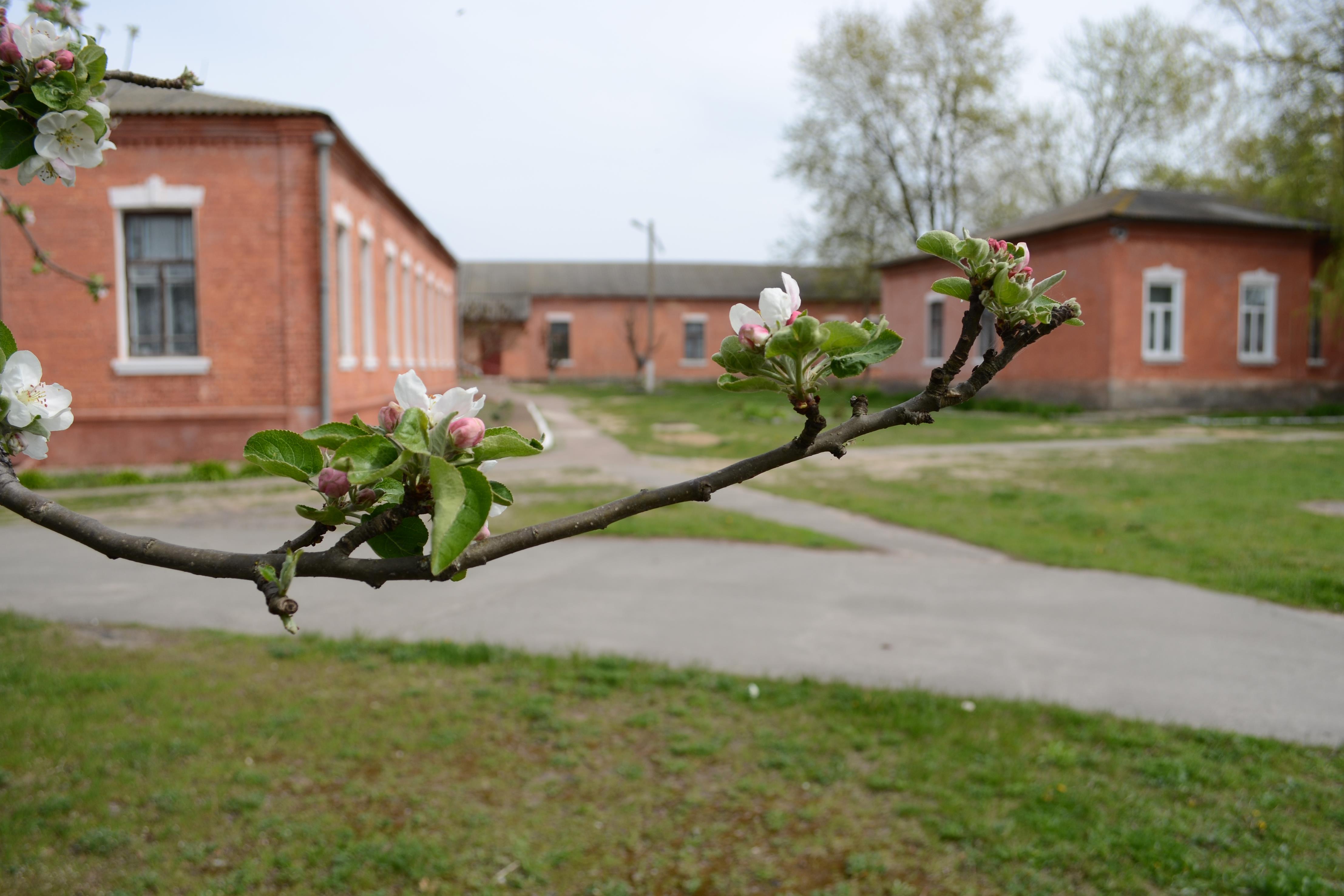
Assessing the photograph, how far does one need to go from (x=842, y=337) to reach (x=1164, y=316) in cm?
2713

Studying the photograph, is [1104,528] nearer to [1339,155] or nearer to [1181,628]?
[1181,628]

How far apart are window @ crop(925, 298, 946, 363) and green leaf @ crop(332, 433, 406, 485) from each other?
32.2 m

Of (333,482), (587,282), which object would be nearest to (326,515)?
(333,482)

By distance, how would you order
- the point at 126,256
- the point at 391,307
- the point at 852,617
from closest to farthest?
1. the point at 852,617
2. the point at 126,256
3. the point at 391,307

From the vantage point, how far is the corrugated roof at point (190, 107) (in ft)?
47.2

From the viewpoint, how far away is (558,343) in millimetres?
51469

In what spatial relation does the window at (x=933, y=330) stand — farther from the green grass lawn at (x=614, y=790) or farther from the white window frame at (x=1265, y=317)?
the green grass lawn at (x=614, y=790)

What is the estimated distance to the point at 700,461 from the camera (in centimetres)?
1633

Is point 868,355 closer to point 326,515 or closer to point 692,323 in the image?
point 326,515

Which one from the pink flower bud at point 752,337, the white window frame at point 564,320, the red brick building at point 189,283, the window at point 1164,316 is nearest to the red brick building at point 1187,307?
the window at point 1164,316

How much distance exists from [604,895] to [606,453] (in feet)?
48.1

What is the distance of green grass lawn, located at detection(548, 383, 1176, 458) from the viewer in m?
19.4

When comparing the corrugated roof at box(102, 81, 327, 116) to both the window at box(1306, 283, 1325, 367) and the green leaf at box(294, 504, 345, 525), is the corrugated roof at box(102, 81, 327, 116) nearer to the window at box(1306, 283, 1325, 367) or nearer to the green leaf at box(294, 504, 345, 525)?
the green leaf at box(294, 504, 345, 525)

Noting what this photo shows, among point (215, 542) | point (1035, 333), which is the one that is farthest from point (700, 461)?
point (1035, 333)
